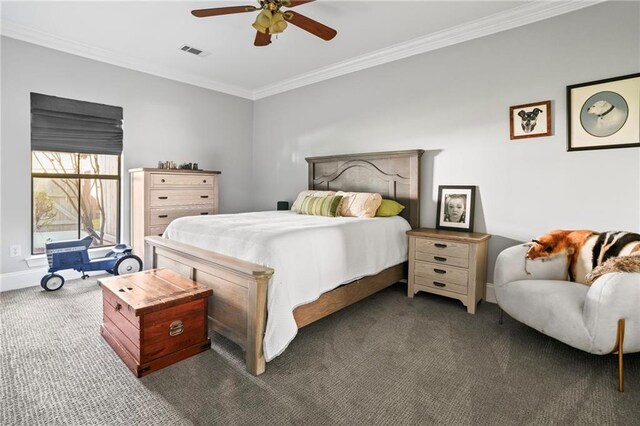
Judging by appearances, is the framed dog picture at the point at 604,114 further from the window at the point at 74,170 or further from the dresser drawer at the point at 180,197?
the window at the point at 74,170

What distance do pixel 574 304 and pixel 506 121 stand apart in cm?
184

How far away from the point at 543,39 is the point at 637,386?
2.72 meters

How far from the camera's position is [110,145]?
4090 mm

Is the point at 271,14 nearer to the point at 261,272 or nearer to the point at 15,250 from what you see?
the point at 261,272

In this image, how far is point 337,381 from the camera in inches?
73.8

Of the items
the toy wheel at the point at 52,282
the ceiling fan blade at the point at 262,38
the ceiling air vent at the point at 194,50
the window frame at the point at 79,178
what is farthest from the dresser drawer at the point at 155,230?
the ceiling fan blade at the point at 262,38

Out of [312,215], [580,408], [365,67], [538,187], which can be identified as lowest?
[580,408]

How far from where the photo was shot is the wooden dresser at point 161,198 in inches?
155

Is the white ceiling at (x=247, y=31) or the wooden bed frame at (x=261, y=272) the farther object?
the white ceiling at (x=247, y=31)

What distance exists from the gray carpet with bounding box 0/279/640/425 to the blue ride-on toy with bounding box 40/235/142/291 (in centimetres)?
89

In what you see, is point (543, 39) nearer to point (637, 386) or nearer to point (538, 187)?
point (538, 187)

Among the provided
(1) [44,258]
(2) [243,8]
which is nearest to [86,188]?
(1) [44,258]

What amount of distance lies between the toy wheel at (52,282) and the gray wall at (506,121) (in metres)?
3.50

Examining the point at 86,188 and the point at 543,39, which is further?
the point at 86,188
